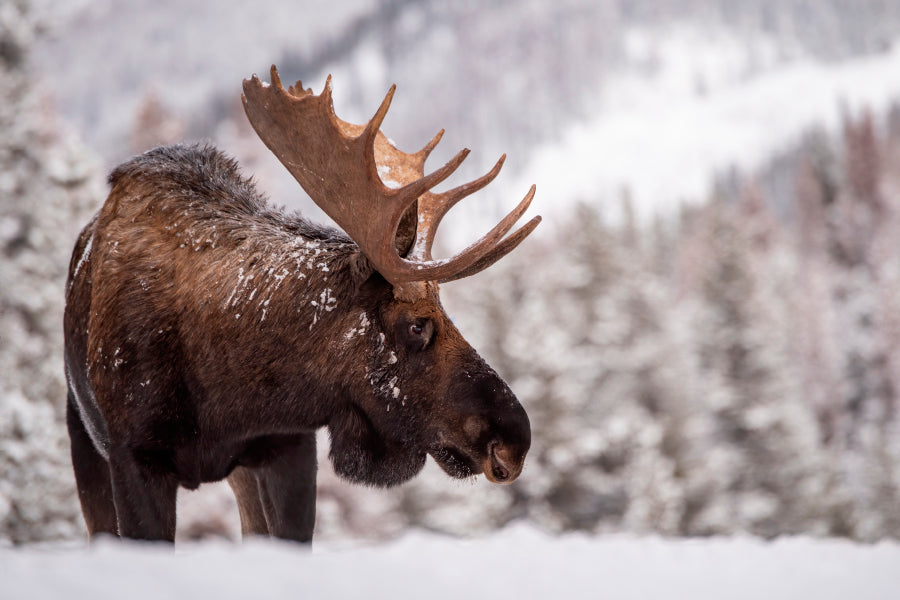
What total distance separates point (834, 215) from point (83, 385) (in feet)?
190

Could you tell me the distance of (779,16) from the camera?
13912 centimetres

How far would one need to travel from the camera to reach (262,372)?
322 cm

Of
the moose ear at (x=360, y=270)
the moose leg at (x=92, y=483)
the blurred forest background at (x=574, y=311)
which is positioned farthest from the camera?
the blurred forest background at (x=574, y=311)

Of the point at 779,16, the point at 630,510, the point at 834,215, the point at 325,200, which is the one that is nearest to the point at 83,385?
the point at 325,200

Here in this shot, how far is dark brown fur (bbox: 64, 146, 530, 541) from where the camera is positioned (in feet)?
10.2

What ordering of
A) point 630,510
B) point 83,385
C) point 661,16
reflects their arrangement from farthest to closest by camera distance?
point 661,16 < point 630,510 < point 83,385

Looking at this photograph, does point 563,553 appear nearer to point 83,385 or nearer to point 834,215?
point 83,385

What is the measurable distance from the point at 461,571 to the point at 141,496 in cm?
117

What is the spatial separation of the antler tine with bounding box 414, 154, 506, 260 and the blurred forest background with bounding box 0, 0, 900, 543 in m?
0.49

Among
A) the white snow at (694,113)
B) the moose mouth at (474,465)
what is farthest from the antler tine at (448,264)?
the white snow at (694,113)

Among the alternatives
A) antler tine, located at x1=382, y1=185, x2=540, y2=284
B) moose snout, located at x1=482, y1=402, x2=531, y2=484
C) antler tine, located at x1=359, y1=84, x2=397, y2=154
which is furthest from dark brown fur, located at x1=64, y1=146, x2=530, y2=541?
antler tine, located at x1=359, y1=84, x2=397, y2=154

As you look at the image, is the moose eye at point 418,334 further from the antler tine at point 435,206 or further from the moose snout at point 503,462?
the moose snout at point 503,462

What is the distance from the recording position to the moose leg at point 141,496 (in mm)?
3090

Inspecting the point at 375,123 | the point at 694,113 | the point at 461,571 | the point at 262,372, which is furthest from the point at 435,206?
the point at 694,113
